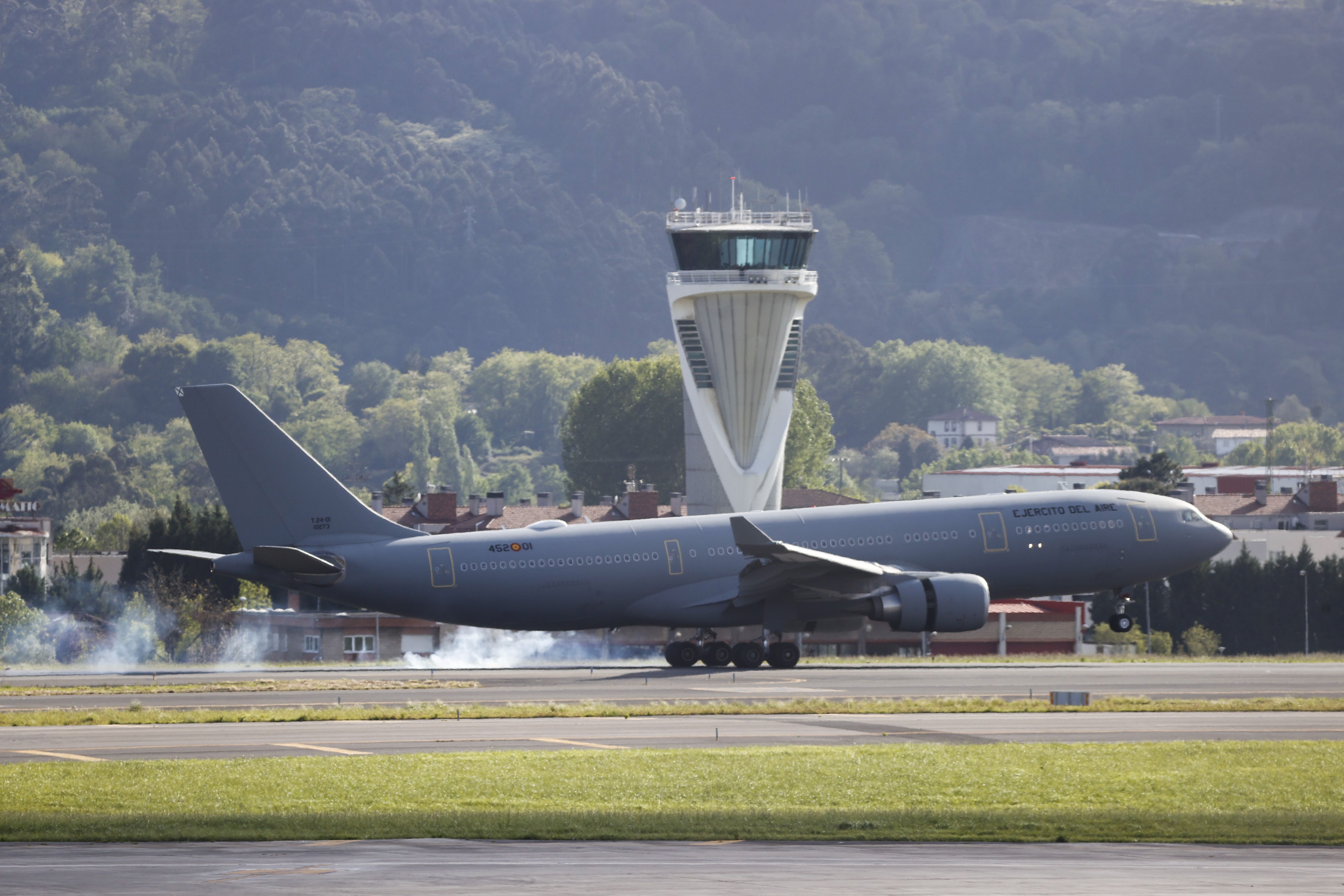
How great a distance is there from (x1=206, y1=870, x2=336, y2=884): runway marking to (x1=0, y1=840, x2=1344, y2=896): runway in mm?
24

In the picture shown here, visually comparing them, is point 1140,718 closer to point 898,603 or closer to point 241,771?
point 898,603

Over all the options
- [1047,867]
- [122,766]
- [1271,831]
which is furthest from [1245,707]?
[122,766]

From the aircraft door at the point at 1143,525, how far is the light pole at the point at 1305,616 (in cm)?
5164

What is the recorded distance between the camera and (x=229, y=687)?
50.1 m

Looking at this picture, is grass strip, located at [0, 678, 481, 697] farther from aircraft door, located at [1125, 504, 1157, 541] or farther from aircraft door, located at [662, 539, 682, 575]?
aircraft door, located at [1125, 504, 1157, 541]

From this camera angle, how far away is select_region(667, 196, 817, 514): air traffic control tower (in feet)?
368

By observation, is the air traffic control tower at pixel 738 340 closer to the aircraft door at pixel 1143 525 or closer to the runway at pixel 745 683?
the runway at pixel 745 683

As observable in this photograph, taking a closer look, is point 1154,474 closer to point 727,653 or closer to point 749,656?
point 727,653

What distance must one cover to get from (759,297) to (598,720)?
76.1 m

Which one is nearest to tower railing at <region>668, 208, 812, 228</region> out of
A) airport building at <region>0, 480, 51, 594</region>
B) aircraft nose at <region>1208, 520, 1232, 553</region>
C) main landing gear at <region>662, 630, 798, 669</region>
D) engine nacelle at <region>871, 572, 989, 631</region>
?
airport building at <region>0, 480, 51, 594</region>

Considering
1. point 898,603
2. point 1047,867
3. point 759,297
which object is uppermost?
point 759,297

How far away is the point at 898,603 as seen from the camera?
174ft

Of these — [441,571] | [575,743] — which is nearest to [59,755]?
[575,743]

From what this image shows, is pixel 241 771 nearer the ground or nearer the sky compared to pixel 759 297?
nearer the ground
